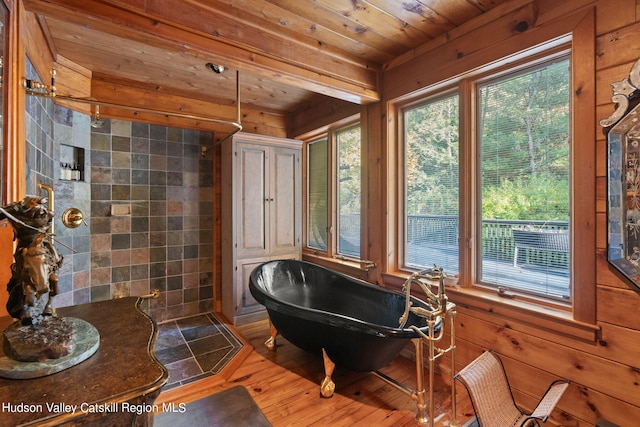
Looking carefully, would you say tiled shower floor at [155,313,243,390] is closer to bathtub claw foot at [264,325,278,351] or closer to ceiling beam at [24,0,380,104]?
bathtub claw foot at [264,325,278,351]

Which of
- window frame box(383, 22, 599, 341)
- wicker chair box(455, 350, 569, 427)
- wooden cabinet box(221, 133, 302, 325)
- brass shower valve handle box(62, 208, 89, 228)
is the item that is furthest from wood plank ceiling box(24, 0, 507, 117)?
wicker chair box(455, 350, 569, 427)

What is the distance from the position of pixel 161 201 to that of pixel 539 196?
11.2ft

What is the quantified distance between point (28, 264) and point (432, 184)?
2.41m

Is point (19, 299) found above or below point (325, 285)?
above

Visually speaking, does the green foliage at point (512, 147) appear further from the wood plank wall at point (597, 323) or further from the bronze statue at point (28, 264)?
the bronze statue at point (28, 264)

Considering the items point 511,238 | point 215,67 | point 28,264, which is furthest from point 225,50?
point 511,238

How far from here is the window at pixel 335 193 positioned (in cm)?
324

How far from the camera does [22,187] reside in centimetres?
139

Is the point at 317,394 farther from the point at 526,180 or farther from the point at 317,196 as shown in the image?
the point at 317,196

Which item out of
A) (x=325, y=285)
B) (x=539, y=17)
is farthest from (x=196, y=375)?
(x=539, y=17)

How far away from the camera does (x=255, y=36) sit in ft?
6.67

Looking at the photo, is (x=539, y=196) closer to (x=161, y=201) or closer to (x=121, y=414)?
(x=121, y=414)

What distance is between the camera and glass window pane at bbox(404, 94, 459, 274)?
2281mm

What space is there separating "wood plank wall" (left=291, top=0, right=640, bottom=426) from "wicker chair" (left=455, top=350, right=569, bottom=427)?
4.5 inches
